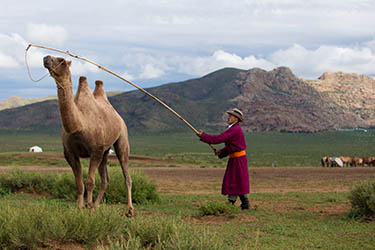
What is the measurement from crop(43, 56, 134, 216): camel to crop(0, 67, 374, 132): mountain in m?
118

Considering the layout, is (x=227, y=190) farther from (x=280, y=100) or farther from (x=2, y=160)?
(x=280, y=100)

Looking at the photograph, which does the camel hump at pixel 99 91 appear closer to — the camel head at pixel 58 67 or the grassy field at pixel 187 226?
the camel head at pixel 58 67

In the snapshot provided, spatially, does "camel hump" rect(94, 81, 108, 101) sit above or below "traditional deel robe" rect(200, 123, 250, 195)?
above

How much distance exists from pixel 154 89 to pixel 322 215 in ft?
589

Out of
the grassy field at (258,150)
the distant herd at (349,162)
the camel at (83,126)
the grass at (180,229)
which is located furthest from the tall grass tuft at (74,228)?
the grassy field at (258,150)

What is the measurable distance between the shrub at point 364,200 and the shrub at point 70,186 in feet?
18.4

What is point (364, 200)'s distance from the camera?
1038cm

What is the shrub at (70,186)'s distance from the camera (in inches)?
518

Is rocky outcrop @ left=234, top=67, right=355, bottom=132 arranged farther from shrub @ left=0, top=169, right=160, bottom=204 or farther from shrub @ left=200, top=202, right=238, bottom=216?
shrub @ left=200, top=202, right=238, bottom=216

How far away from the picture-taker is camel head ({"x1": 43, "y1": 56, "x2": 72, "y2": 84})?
7.08m

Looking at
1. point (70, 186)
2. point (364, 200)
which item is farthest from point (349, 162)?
point (70, 186)

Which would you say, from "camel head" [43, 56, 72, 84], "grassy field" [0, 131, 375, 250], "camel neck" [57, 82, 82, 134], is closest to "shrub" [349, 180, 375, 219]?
"grassy field" [0, 131, 375, 250]

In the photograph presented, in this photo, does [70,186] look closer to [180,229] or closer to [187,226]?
[187,226]

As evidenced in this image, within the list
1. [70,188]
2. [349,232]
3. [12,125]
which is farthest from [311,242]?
[12,125]
